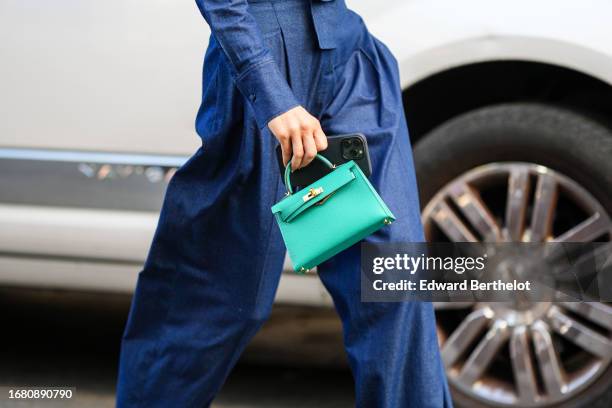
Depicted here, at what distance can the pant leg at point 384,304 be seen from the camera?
230cm

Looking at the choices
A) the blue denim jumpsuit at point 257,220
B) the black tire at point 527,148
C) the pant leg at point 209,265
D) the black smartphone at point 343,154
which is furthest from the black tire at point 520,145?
the black smartphone at point 343,154

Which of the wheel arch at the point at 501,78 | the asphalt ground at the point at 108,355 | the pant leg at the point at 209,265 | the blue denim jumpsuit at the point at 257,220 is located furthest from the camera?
the asphalt ground at the point at 108,355

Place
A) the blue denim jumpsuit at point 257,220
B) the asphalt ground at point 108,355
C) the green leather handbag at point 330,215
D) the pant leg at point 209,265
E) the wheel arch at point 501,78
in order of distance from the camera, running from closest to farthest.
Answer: the green leather handbag at point 330,215 → the blue denim jumpsuit at point 257,220 → the pant leg at point 209,265 → the wheel arch at point 501,78 → the asphalt ground at point 108,355

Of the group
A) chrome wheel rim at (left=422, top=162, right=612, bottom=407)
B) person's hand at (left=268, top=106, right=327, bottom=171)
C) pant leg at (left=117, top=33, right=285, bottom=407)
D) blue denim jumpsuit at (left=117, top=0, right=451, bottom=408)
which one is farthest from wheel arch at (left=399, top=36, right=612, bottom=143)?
person's hand at (left=268, top=106, right=327, bottom=171)

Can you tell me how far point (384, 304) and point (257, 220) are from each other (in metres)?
0.30

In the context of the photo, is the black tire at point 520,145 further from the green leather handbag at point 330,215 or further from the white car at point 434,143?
the green leather handbag at point 330,215

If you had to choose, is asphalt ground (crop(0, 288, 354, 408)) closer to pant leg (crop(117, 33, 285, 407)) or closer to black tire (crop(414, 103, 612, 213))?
black tire (crop(414, 103, 612, 213))

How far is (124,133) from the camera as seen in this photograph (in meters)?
3.28

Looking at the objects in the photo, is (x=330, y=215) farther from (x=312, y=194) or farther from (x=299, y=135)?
(x=299, y=135)

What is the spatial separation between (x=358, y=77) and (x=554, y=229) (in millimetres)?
1034

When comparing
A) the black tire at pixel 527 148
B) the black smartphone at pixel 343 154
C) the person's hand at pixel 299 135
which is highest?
the person's hand at pixel 299 135

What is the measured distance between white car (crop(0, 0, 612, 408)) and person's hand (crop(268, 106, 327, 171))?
0.94 meters

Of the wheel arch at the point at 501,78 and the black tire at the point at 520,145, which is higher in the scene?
the wheel arch at the point at 501,78

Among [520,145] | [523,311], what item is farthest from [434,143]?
[523,311]
